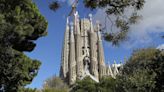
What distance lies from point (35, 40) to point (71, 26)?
106 metres

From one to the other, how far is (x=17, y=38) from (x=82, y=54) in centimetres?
10647

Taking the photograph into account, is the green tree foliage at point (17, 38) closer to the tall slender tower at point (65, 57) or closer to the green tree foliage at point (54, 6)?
the green tree foliage at point (54, 6)

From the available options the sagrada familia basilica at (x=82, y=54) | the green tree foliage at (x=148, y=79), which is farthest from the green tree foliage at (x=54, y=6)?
the sagrada familia basilica at (x=82, y=54)

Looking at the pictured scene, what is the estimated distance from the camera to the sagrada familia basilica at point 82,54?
121 m

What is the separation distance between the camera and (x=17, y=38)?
68.9 feet

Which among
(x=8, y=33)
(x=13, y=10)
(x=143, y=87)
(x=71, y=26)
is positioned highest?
(x=71, y=26)

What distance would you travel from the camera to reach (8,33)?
20281 mm

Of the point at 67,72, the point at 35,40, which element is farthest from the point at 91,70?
the point at 35,40

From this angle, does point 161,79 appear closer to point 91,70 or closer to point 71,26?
point 91,70

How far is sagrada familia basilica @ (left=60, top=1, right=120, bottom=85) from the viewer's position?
121 meters

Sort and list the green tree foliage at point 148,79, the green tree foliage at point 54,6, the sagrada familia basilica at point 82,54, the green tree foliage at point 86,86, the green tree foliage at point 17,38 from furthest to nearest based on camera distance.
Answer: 1. the sagrada familia basilica at point 82,54
2. the green tree foliage at point 86,86
3. the green tree foliage at point 148,79
4. the green tree foliage at point 17,38
5. the green tree foliage at point 54,6

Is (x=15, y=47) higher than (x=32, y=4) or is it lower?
lower

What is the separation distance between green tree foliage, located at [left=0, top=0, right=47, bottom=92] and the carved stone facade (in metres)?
94.2

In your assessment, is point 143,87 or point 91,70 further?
point 91,70
